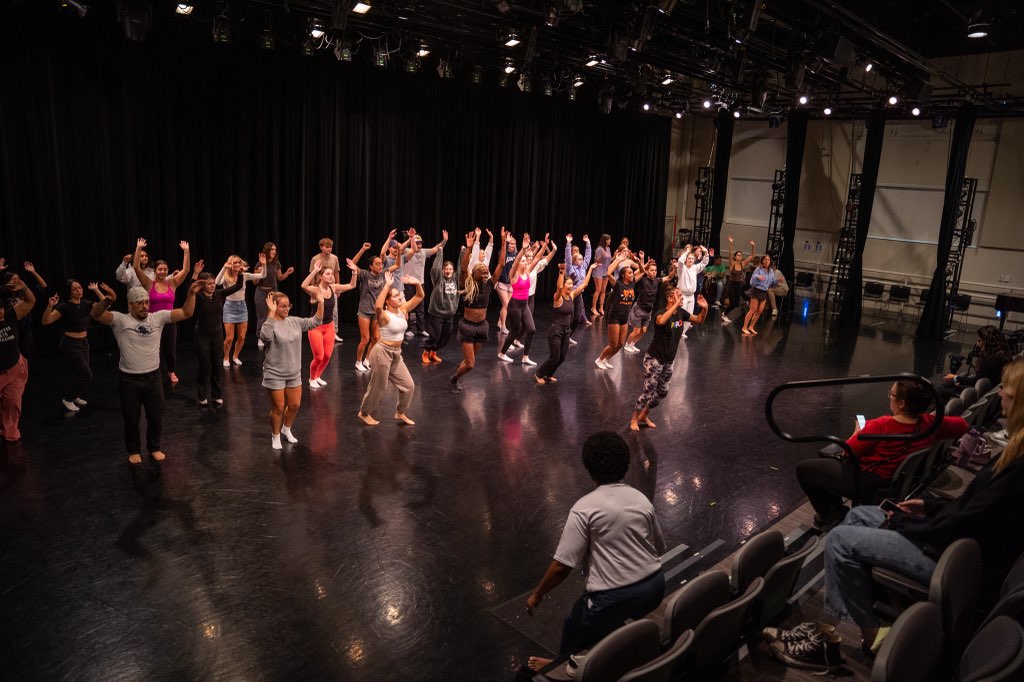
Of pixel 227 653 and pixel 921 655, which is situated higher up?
pixel 921 655

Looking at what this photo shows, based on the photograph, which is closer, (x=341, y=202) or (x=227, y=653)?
(x=227, y=653)

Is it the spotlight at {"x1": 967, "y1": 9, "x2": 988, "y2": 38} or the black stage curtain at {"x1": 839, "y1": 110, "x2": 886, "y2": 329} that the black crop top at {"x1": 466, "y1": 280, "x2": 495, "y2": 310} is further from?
the black stage curtain at {"x1": 839, "y1": 110, "x2": 886, "y2": 329}

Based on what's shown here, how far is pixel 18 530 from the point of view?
194 inches

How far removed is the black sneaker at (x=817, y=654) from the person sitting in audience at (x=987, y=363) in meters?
4.43

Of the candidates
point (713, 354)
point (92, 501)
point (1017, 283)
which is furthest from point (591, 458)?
point (1017, 283)

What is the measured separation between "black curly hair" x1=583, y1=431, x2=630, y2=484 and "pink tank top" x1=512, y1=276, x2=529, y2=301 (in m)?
6.48

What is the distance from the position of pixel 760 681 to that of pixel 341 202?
1040cm

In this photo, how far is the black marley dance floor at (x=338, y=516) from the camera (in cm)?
387

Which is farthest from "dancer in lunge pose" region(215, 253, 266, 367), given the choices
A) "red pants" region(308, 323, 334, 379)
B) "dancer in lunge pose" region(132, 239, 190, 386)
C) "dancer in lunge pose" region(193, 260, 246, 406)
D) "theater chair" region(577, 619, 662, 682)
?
"theater chair" region(577, 619, 662, 682)

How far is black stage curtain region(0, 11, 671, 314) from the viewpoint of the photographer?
28.7 feet

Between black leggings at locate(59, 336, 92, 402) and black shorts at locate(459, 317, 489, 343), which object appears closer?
black leggings at locate(59, 336, 92, 402)

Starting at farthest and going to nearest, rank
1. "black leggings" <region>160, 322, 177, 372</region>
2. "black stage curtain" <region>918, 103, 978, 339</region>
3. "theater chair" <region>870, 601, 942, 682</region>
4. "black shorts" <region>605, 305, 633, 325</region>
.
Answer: "black stage curtain" <region>918, 103, 978, 339</region>
"black shorts" <region>605, 305, 633, 325</region>
"black leggings" <region>160, 322, 177, 372</region>
"theater chair" <region>870, 601, 942, 682</region>

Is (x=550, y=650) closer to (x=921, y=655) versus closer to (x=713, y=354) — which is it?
(x=921, y=655)

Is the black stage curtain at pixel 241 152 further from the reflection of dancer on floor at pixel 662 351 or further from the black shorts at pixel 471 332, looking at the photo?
the reflection of dancer on floor at pixel 662 351
